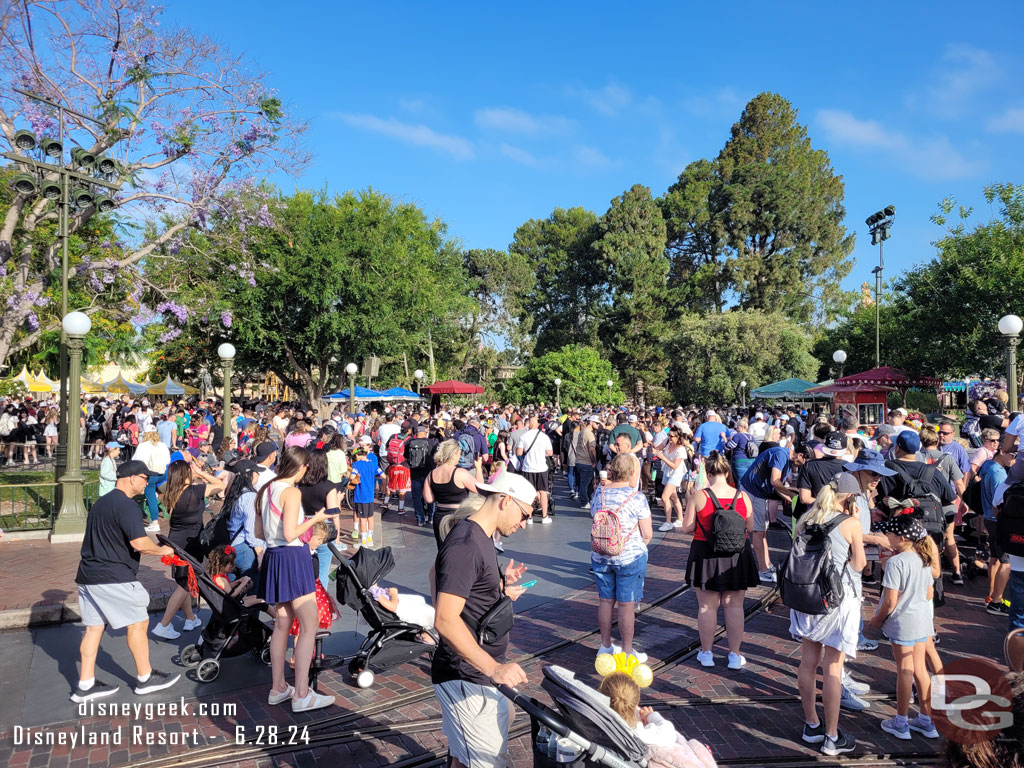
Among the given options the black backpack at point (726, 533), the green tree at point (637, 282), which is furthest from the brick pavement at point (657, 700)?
the green tree at point (637, 282)

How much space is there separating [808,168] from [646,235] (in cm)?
1267

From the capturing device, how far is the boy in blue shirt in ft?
31.2

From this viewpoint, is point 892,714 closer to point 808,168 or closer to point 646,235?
point 646,235

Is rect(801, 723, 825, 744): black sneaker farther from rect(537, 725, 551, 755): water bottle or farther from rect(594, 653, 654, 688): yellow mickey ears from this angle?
rect(537, 725, 551, 755): water bottle

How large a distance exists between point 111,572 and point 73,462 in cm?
676

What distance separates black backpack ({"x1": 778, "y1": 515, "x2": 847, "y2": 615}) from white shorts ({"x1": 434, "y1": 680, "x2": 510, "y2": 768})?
2157mm

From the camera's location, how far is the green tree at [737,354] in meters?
33.5

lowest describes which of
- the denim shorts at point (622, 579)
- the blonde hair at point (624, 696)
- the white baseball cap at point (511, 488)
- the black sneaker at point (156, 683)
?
the black sneaker at point (156, 683)

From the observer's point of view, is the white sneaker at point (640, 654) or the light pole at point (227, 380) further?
the light pole at point (227, 380)

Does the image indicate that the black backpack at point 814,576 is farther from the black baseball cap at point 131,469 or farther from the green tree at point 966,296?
the green tree at point 966,296

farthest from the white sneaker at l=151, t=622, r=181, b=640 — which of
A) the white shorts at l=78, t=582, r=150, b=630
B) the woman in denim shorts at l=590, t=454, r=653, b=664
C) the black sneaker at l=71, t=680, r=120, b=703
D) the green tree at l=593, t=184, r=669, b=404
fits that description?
the green tree at l=593, t=184, r=669, b=404

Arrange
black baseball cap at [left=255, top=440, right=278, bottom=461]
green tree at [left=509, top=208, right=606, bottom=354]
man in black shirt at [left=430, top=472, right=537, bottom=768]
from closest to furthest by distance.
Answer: man in black shirt at [left=430, top=472, right=537, bottom=768] < black baseball cap at [left=255, top=440, right=278, bottom=461] < green tree at [left=509, top=208, right=606, bottom=354]

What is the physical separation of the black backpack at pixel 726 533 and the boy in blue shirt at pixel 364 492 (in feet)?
18.4

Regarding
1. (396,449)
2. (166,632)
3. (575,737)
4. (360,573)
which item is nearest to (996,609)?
(360,573)
